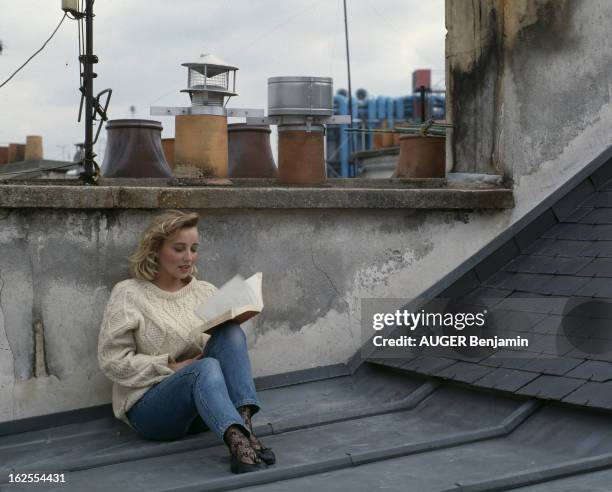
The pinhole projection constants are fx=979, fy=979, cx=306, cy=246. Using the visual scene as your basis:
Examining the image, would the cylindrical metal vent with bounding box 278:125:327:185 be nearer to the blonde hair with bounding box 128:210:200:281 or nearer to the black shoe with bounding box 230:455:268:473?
the blonde hair with bounding box 128:210:200:281

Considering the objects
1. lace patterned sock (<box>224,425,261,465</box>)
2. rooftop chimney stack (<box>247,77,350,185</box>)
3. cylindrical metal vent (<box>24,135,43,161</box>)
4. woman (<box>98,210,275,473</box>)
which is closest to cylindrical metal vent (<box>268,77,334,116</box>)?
rooftop chimney stack (<box>247,77,350,185</box>)

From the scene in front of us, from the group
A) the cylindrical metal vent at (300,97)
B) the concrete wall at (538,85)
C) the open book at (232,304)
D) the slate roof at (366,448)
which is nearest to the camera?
the slate roof at (366,448)

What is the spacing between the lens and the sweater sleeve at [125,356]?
13.5 feet

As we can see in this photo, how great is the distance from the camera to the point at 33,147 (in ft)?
69.6

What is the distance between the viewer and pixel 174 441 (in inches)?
163

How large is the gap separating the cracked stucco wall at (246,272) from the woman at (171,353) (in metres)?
0.25

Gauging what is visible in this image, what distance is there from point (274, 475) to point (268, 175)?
322 centimetres

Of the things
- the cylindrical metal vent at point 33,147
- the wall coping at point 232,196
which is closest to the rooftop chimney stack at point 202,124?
the wall coping at point 232,196

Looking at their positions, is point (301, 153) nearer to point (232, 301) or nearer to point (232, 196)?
point (232, 196)

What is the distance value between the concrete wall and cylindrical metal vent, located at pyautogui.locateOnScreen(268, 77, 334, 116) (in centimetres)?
85

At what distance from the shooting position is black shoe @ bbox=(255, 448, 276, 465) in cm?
374

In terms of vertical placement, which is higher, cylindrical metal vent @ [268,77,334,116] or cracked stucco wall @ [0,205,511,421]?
cylindrical metal vent @ [268,77,334,116]

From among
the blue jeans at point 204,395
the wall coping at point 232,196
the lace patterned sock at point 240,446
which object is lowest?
the lace patterned sock at point 240,446

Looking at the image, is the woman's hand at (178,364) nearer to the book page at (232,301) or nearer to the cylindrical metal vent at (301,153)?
the book page at (232,301)
